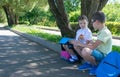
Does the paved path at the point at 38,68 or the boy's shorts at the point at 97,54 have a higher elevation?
the boy's shorts at the point at 97,54

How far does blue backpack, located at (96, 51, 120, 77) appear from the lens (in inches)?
267

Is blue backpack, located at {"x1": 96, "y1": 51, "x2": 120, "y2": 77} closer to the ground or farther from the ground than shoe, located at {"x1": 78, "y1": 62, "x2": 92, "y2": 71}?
farther from the ground

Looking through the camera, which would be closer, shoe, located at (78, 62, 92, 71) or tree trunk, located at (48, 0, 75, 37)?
shoe, located at (78, 62, 92, 71)

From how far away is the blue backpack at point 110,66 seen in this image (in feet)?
22.3

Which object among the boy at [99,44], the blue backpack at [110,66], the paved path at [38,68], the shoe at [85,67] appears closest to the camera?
the blue backpack at [110,66]

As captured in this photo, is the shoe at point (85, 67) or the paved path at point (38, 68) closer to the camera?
the paved path at point (38, 68)

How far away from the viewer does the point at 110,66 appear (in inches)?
273

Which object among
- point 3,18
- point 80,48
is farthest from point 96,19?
point 3,18

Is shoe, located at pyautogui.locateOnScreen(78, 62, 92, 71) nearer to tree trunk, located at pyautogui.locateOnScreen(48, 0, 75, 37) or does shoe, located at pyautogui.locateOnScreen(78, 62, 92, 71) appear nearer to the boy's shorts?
the boy's shorts

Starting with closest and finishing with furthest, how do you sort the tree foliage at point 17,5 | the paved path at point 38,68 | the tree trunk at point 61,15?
the paved path at point 38,68, the tree trunk at point 61,15, the tree foliage at point 17,5

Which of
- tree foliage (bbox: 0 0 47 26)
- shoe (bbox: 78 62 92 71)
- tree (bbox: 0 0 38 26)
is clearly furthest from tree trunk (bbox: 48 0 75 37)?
tree (bbox: 0 0 38 26)

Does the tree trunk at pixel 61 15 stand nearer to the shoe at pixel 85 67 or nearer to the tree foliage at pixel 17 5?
the shoe at pixel 85 67

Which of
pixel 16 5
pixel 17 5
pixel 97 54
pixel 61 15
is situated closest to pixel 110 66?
pixel 97 54

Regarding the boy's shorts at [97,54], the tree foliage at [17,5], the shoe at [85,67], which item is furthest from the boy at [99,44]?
the tree foliage at [17,5]
